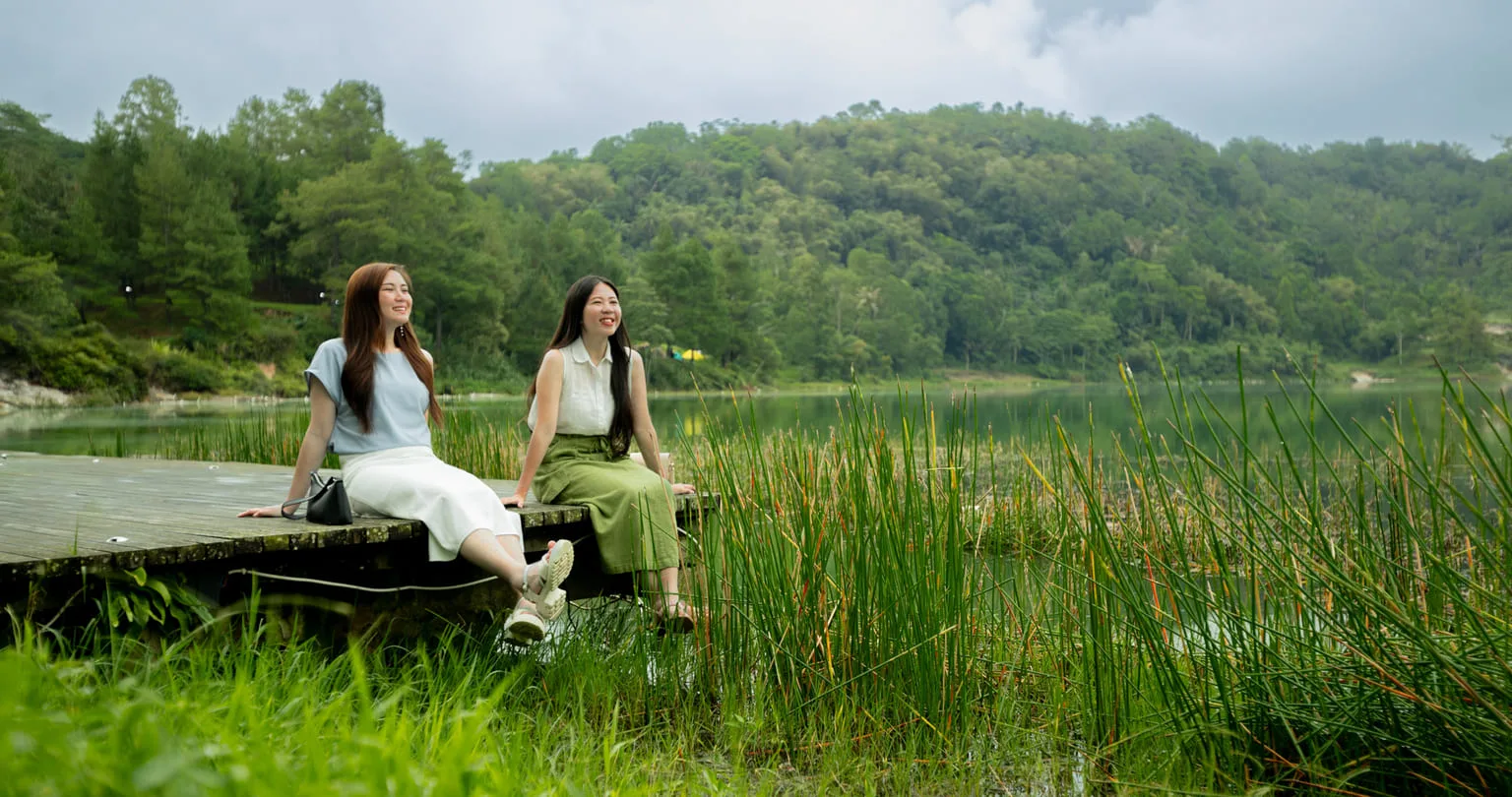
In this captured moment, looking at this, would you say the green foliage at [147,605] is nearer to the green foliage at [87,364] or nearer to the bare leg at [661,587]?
the bare leg at [661,587]

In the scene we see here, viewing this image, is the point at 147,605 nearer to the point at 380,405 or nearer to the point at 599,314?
the point at 380,405

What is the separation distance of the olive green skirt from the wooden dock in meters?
0.09

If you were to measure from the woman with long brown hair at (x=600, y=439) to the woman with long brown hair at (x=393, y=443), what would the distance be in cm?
33

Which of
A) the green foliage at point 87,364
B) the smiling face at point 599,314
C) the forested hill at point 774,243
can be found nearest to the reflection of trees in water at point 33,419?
the green foliage at point 87,364

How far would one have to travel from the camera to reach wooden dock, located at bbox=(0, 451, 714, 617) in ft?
8.04

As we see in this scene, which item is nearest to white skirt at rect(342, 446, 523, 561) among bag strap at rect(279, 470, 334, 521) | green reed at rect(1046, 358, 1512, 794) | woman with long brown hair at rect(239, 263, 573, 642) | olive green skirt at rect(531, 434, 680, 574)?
woman with long brown hair at rect(239, 263, 573, 642)

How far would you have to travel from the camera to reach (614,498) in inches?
135

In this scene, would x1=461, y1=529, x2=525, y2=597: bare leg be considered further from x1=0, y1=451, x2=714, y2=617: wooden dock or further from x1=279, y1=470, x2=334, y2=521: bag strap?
x1=279, y1=470, x2=334, y2=521: bag strap

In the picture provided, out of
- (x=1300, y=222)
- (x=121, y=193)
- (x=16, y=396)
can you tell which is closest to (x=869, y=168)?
(x=1300, y=222)

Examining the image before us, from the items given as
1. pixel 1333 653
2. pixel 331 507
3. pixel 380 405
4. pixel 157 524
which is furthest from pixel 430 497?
pixel 1333 653

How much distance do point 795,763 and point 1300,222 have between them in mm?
108547

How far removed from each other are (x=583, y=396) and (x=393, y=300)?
700 mm

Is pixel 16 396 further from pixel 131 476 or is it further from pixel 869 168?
pixel 869 168

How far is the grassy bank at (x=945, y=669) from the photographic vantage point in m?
1.67
